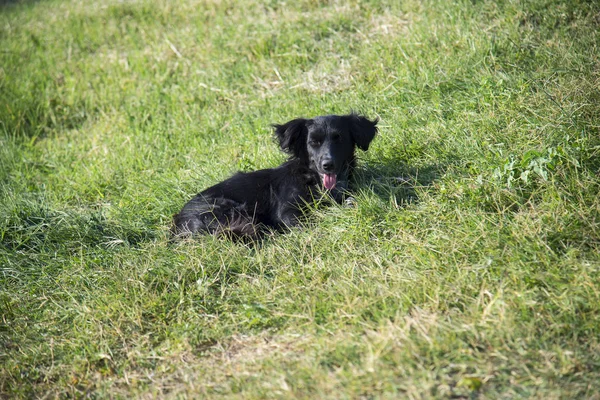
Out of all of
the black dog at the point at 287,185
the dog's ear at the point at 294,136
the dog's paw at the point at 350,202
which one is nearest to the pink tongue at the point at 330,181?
the black dog at the point at 287,185

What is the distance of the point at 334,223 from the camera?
500 cm

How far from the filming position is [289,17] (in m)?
8.66

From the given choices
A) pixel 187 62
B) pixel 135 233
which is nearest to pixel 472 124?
pixel 135 233

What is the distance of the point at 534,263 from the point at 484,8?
4.45 meters

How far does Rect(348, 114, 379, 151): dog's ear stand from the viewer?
552cm

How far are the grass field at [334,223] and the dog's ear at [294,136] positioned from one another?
62 cm

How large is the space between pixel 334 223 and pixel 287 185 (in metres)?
0.73

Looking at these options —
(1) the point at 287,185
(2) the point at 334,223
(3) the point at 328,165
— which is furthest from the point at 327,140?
(2) the point at 334,223

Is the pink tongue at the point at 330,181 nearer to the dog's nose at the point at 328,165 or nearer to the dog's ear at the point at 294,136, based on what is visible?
the dog's nose at the point at 328,165

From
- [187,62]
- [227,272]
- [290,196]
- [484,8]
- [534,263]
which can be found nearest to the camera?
[534,263]

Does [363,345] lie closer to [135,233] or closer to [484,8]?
[135,233]

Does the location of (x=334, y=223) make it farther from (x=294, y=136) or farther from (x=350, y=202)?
(x=294, y=136)

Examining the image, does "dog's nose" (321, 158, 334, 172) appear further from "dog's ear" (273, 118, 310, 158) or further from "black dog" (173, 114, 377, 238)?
"dog's ear" (273, 118, 310, 158)

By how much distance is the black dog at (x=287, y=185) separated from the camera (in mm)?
5293
